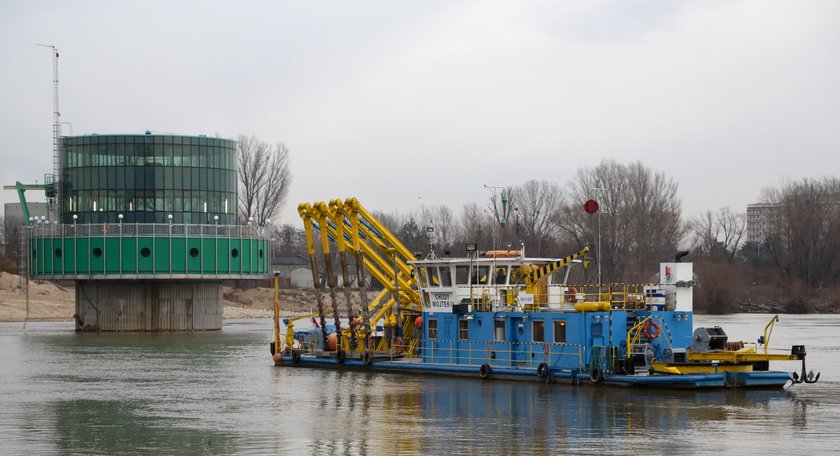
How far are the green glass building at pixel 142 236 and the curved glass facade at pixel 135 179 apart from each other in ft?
0.25

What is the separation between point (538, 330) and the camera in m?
45.9

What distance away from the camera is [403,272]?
55781mm

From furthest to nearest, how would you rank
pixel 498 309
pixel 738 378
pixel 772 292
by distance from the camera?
pixel 772 292 < pixel 498 309 < pixel 738 378

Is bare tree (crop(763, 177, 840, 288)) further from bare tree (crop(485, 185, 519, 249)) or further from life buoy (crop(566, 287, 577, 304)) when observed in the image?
life buoy (crop(566, 287, 577, 304))

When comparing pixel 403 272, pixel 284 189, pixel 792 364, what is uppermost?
pixel 284 189

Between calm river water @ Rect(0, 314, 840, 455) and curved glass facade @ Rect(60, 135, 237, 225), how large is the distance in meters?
40.4

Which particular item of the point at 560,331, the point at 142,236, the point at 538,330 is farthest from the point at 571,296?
the point at 142,236

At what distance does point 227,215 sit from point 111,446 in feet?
232

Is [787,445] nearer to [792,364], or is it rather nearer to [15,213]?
[792,364]

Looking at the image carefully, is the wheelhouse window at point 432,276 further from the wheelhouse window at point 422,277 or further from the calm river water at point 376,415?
the calm river water at point 376,415

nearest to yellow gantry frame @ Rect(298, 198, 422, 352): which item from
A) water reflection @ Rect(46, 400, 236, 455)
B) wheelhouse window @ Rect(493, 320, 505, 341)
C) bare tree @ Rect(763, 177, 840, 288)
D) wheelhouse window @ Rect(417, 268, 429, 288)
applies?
wheelhouse window @ Rect(417, 268, 429, 288)

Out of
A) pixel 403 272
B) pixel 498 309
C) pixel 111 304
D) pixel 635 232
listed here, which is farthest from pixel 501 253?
pixel 635 232

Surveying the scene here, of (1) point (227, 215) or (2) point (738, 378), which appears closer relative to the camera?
(2) point (738, 378)

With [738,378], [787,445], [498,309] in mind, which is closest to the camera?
[787,445]
